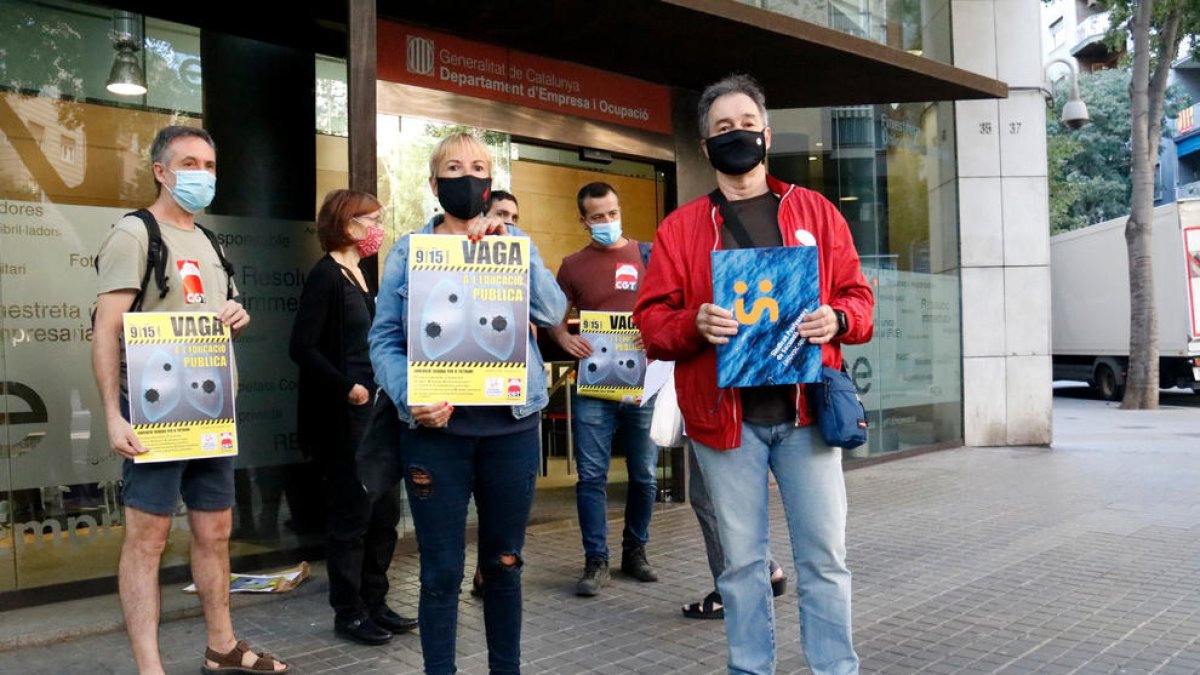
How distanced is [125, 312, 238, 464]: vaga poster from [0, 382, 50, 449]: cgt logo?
1.94 meters

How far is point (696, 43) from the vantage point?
23.4 feet

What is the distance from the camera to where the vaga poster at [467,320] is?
10.2ft

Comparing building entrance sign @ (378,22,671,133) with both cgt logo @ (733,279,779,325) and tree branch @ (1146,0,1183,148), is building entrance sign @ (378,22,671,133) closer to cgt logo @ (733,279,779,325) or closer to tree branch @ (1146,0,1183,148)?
cgt logo @ (733,279,779,325)

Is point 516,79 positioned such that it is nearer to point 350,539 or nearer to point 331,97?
point 331,97

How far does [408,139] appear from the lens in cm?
655

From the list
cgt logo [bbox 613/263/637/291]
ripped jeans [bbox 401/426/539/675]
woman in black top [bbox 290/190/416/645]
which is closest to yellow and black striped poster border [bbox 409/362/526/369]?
ripped jeans [bbox 401/426/539/675]

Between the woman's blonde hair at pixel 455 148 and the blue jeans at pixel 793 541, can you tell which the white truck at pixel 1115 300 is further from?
the woman's blonde hair at pixel 455 148

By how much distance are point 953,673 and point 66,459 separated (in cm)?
442

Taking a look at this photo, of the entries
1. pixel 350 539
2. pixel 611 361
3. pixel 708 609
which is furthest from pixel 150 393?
pixel 708 609

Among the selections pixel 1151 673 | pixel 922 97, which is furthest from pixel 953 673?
pixel 922 97

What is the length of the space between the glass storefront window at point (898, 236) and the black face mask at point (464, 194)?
707 centimetres

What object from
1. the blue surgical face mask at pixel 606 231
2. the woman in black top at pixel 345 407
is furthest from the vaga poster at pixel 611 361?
the woman in black top at pixel 345 407

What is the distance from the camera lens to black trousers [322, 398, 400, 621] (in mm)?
4453

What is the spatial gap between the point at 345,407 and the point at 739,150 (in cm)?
233
